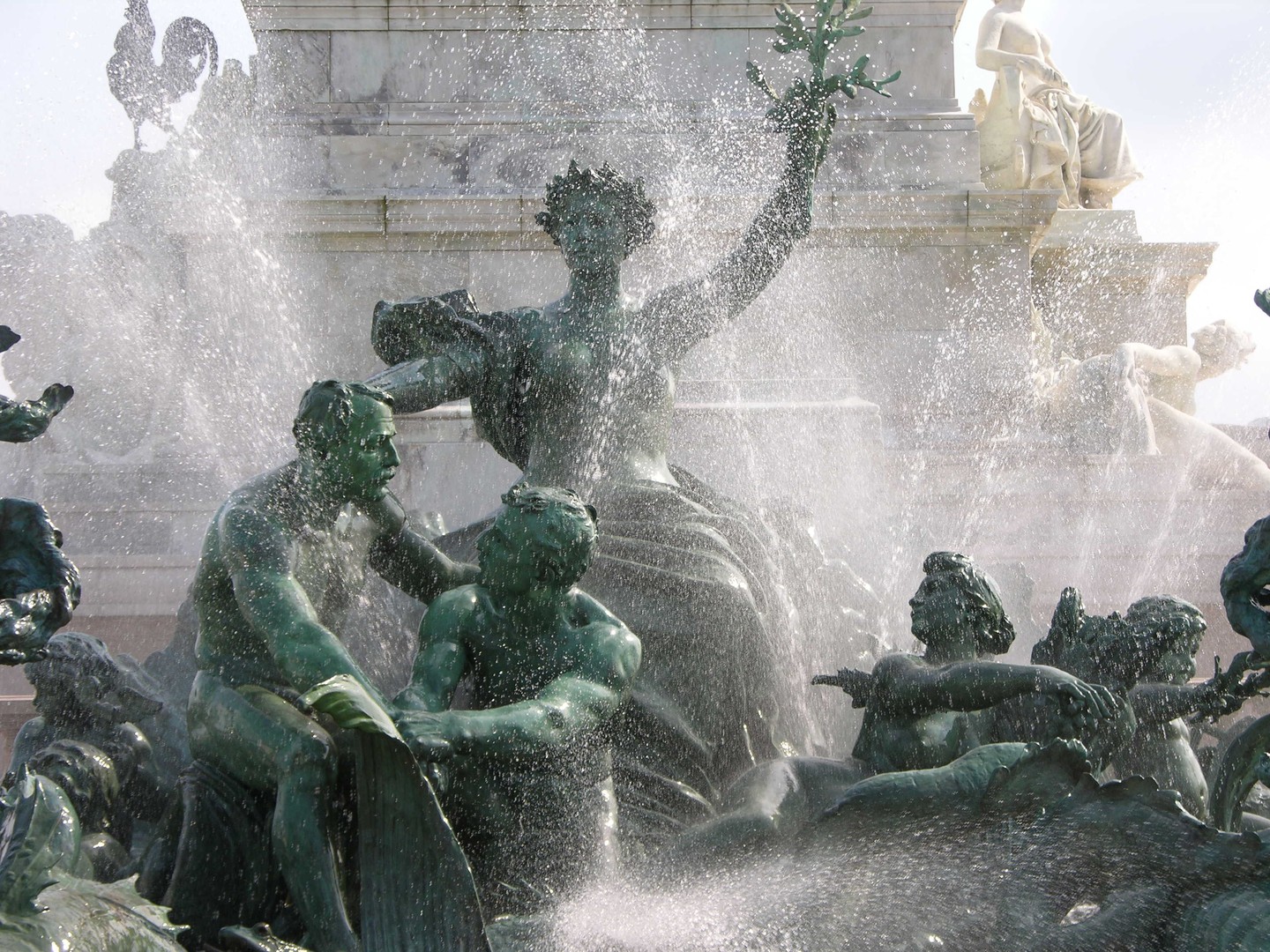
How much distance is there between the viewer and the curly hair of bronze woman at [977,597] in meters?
5.34

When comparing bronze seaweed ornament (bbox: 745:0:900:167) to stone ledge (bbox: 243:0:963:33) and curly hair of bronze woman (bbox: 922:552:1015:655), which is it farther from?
stone ledge (bbox: 243:0:963:33)

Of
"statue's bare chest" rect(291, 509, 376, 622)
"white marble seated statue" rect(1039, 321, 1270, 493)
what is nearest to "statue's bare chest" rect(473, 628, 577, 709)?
"statue's bare chest" rect(291, 509, 376, 622)

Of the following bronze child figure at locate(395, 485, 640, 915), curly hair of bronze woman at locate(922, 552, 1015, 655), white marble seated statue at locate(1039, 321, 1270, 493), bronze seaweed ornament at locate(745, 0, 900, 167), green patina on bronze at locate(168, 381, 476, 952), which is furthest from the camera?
white marble seated statue at locate(1039, 321, 1270, 493)

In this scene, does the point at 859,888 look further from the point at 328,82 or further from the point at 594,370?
the point at 328,82

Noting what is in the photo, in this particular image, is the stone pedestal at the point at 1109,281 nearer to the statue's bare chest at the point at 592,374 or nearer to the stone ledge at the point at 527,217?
the stone ledge at the point at 527,217

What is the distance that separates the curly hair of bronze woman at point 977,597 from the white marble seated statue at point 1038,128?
7367mm

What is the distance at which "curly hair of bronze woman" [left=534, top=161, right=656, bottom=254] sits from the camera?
6.00 m

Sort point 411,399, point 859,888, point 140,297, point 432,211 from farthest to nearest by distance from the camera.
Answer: point 140,297 < point 432,211 < point 411,399 < point 859,888

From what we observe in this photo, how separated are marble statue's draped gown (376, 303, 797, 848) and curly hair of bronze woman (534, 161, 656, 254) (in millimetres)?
393

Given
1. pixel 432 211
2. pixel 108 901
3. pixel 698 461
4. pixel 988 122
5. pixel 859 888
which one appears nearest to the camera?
pixel 108 901

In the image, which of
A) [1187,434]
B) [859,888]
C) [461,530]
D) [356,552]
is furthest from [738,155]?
[859,888]

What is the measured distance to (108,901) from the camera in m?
3.85

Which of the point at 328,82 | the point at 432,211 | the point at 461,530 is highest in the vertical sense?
the point at 328,82

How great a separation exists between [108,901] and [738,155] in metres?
6.84
